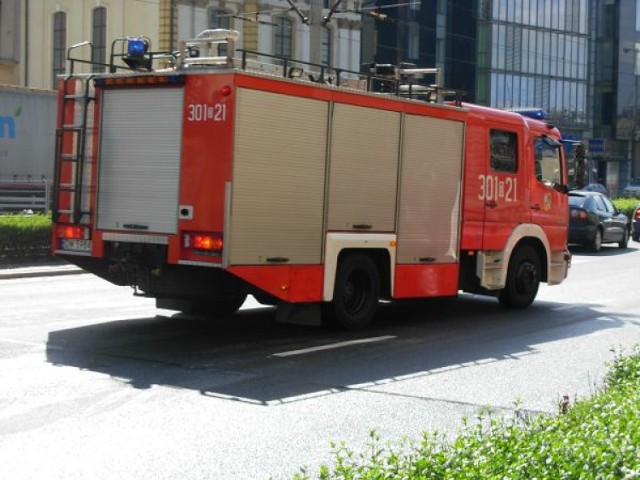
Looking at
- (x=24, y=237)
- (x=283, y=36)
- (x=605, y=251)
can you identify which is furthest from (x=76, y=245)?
(x=283, y=36)

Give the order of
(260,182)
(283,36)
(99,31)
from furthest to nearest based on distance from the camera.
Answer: (283,36)
(99,31)
(260,182)

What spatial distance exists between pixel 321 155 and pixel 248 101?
125 centimetres

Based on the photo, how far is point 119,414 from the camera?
7820mm

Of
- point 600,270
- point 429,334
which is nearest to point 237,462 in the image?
point 429,334

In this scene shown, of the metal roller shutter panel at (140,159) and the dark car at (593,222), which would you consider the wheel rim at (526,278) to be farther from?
the dark car at (593,222)

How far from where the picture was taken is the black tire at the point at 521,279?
15.1 m

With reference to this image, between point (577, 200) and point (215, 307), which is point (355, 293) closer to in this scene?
point (215, 307)

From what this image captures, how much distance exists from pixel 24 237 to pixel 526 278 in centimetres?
1051

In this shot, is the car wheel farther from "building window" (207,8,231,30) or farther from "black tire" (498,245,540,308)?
"building window" (207,8,231,30)

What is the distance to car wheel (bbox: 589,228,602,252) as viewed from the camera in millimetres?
29462

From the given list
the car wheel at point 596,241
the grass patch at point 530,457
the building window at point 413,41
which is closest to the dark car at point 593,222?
the car wheel at point 596,241

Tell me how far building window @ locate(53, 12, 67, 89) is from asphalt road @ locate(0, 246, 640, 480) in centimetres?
3313

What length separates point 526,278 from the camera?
15.3 meters

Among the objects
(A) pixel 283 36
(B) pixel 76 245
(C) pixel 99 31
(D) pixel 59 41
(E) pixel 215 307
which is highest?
(A) pixel 283 36
